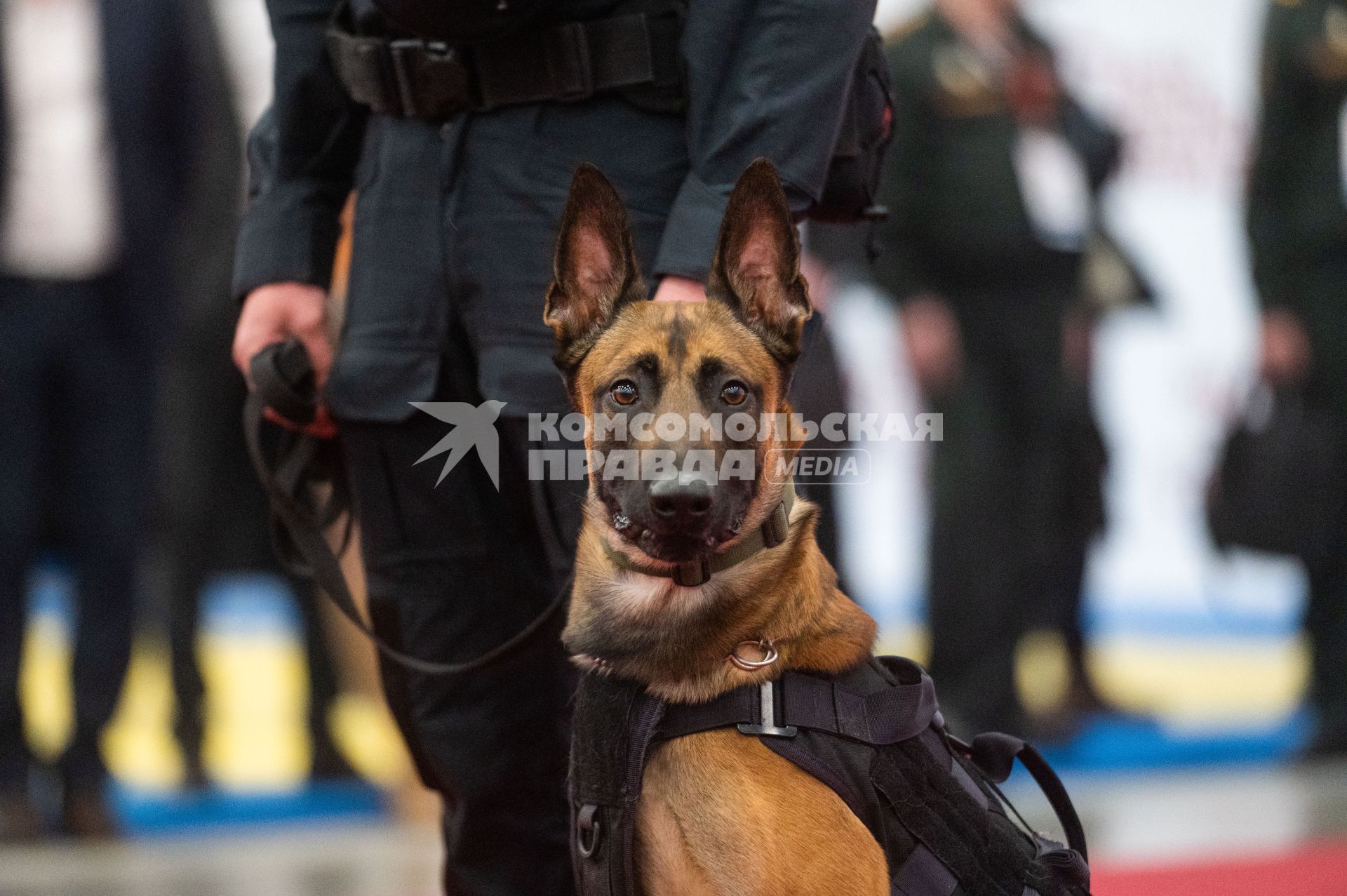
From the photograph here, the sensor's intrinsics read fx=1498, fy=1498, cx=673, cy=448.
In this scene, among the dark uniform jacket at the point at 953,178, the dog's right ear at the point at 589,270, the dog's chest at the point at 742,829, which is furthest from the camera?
the dark uniform jacket at the point at 953,178

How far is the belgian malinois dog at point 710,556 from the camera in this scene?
173 centimetres

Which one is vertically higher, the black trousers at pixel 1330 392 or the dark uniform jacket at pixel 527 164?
the dark uniform jacket at pixel 527 164

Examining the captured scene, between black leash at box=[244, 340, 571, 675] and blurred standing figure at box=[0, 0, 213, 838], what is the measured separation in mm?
1903

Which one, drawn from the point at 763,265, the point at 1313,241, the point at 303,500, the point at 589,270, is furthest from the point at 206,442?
the point at 1313,241

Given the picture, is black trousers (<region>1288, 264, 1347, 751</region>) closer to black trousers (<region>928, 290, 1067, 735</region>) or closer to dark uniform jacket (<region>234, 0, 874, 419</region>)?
black trousers (<region>928, 290, 1067, 735</region>)

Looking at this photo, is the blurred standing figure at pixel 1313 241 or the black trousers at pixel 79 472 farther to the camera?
the blurred standing figure at pixel 1313 241

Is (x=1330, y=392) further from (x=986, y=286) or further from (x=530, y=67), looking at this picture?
(x=530, y=67)

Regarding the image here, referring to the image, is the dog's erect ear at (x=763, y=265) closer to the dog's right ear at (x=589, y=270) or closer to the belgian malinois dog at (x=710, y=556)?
the belgian malinois dog at (x=710, y=556)

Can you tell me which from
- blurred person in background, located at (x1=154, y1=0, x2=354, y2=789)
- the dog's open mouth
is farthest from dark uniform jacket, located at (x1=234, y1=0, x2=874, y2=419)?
blurred person in background, located at (x1=154, y1=0, x2=354, y2=789)

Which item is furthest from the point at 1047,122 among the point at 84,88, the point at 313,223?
the point at 313,223

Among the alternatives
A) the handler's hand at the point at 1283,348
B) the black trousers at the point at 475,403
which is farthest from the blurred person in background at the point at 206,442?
the handler's hand at the point at 1283,348

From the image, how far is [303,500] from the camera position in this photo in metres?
2.44

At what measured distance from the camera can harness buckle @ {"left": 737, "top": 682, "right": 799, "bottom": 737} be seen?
175cm

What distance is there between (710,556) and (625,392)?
0.84 ft
